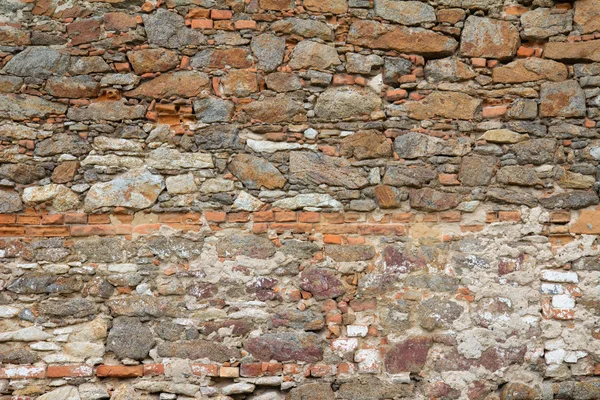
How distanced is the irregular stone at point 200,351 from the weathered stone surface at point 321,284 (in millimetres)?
554

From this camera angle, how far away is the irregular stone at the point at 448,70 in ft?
11.8

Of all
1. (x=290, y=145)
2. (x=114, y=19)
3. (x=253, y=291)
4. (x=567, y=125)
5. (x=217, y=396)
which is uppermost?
(x=114, y=19)

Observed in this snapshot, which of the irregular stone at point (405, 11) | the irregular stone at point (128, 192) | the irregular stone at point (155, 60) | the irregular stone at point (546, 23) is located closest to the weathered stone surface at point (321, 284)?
the irregular stone at point (128, 192)

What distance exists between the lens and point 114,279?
3.46m

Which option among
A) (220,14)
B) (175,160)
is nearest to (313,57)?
(220,14)

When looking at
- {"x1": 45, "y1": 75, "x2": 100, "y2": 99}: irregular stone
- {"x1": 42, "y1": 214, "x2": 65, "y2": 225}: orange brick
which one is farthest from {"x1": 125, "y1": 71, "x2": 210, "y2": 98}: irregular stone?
{"x1": 42, "y1": 214, "x2": 65, "y2": 225}: orange brick

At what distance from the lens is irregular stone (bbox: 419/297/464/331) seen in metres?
3.41

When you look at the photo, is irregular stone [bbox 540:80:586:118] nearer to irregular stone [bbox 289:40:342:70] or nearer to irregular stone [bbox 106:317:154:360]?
irregular stone [bbox 289:40:342:70]

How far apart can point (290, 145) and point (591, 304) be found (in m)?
2.00

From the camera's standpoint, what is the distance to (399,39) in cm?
362

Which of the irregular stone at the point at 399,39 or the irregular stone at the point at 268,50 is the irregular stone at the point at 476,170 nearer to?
the irregular stone at the point at 399,39

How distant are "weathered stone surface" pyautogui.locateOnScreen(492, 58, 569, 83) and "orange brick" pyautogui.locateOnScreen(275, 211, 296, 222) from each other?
150 centimetres

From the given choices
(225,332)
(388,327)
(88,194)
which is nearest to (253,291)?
(225,332)

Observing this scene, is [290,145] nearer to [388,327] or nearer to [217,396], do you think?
[388,327]
